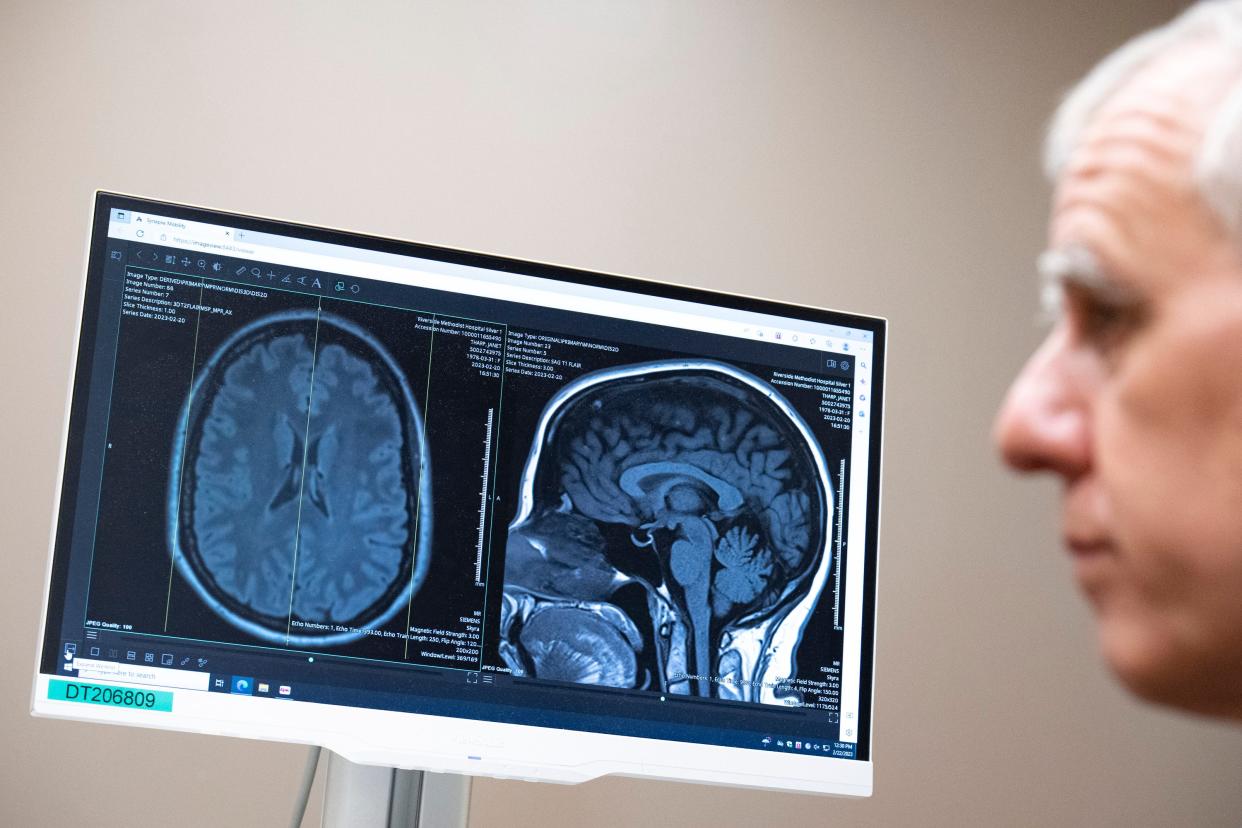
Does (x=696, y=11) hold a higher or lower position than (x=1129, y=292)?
higher

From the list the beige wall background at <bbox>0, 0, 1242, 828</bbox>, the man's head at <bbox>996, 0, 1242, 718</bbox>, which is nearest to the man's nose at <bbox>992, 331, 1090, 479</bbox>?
the man's head at <bbox>996, 0, 1242, 718</bbox>

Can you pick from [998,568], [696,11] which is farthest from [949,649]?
[696,11]

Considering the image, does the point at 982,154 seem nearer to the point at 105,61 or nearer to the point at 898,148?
the point at 898,148

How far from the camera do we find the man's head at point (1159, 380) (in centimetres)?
47

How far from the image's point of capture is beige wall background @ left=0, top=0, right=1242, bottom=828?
1.48 m

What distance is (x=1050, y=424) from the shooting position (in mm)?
531

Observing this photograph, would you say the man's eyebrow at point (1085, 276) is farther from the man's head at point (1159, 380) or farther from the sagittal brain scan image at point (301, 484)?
the sagittal brain scan image at point (301, 484)

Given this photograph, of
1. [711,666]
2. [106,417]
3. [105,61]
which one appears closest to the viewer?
[106,417]

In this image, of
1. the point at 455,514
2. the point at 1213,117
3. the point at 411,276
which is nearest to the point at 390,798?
the point at 455,514

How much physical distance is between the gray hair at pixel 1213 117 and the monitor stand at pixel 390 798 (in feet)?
2.41

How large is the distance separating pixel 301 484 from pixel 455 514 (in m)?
0.13

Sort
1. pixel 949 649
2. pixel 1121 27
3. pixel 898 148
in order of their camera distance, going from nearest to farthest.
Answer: pixel 949 649
pixel 898 148
pixel 1121 27

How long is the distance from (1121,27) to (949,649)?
3.48ft

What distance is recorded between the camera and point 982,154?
1.98 meters
